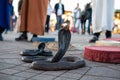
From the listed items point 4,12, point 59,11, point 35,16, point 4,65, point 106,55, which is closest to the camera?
point 4,65

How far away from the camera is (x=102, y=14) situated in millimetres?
6703

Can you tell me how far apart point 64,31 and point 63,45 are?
0.55ft

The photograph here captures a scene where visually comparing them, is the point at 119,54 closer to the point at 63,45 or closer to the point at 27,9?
the point at 63,45

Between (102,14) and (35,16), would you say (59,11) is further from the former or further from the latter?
(102,14)

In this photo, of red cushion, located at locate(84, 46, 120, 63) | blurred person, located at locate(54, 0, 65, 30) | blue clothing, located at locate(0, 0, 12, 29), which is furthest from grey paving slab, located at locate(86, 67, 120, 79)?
blurred person, located at locate(54, 0, 65, 30)

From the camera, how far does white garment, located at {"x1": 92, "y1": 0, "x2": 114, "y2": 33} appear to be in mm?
6608

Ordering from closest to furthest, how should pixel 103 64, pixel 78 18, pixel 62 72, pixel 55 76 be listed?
pixel 55 76, pixel 62 72, pixel 103 64, pixel 78 18

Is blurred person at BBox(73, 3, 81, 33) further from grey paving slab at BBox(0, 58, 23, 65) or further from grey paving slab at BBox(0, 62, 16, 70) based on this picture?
grey paving slab at BBox(0, 62, 16, 70)

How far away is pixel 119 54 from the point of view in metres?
3.73

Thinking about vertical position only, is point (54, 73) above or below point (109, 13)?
below

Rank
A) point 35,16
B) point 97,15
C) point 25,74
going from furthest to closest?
point 35,16, point 97,15, point 25,74

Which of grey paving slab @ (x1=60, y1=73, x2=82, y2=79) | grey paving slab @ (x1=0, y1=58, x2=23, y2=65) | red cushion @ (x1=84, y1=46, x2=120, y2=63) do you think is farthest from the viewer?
red cushion @ (x1=84, y1=46, x2=120, y2=63)

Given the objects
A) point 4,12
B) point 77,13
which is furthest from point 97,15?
point 77,13

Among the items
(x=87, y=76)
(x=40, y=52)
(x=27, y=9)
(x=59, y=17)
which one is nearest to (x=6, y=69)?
(x=87, y=76)
